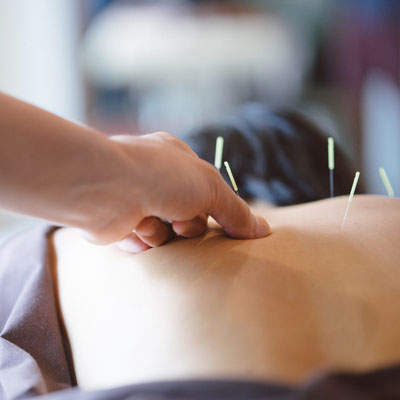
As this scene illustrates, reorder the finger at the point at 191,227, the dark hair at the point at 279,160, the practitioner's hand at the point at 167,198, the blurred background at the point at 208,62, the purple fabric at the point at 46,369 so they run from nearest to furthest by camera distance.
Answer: the purple fabric at the point at 46,369, the practitioner's hand at the point at 167,198, the finger at the point at 191,227, the dark hair at the point at 279,160, the blurred background at the point at 208,62

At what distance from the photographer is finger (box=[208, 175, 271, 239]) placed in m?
0.67

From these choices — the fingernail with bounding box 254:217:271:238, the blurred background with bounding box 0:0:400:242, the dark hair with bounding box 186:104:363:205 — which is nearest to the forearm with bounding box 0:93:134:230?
the fingernail with bounding box 254:217:271:238

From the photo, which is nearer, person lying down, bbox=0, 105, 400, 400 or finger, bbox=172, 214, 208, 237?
person lying down, bbox=0, 105, 400, 400

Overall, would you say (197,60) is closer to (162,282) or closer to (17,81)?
(17,81)

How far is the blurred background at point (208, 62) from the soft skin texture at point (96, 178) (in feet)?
11.4

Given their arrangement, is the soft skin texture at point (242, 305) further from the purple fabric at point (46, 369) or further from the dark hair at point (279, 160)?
the dark hair at point (279, 160)

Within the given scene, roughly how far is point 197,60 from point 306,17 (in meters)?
0.92

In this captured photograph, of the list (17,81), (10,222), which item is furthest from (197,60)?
(10,222)

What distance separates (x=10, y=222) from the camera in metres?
3.78

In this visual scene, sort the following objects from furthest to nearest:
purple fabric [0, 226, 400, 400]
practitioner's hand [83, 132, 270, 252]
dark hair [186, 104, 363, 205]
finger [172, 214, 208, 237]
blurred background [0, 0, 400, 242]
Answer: blurred background [0, 0, 400, 242], dark hair [186, 104, 363, 205], finger [172, 214, 208, 237], practitioner's hand [83, 132, 270, 252], purple fabric [0, 226, 400, 400]

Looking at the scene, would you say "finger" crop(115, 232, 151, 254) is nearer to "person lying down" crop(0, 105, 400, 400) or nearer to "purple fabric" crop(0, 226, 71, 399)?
"person lying down" crop(0, 105, 400, 400)

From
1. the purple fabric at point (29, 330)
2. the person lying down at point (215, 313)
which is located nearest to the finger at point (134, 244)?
the person lying down at point (215, 313)

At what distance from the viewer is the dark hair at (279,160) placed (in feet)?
4.33

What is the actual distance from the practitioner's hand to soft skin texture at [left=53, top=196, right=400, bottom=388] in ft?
0.09
